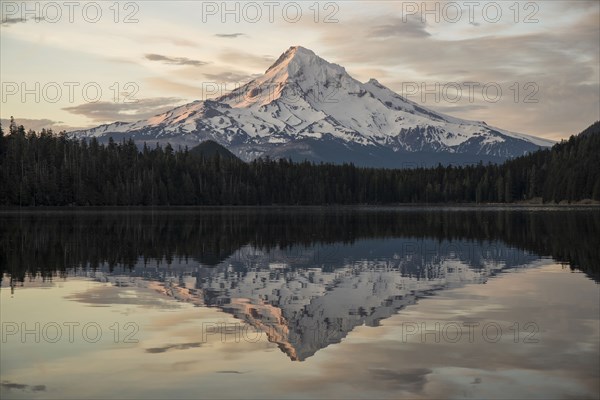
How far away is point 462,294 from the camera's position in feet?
119

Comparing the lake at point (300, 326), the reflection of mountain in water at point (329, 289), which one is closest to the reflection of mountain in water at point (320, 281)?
the reflection of mountain in water at point (329, 289)

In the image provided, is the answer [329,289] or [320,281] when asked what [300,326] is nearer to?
[329,289]

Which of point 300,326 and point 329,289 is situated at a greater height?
point 329,289

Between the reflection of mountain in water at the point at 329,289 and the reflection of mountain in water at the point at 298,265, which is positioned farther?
the reflection of mountain in water at the point at 298,265

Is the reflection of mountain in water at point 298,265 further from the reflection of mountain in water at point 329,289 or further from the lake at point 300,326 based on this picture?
the lake at point 300,326

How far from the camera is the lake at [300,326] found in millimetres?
19625

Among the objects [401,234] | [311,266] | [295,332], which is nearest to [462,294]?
[295,332]

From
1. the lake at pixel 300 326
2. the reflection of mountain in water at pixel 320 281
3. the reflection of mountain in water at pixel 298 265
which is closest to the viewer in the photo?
the lake at pixel 300 326

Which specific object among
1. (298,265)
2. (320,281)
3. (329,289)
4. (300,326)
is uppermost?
(298,265)

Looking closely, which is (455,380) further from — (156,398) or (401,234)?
(401,234)

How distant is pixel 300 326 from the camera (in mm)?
28094

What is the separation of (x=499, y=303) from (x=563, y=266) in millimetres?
16536

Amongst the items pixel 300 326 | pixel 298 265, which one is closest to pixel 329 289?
pixel 300 326

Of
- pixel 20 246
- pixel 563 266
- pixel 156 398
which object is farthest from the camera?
pixel 20 246
